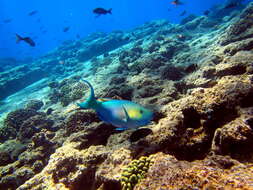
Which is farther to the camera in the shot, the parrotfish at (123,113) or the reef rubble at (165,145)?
the parrotfish at (123,113)

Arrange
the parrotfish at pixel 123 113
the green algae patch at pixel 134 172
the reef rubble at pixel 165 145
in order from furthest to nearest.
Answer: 1. the green algae patch at pixel 134 172
2. the parrotfish at pixel 123 113
3. the reef rubble at pixel 165 145

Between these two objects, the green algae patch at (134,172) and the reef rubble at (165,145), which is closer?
the reef rubble at (165,145)

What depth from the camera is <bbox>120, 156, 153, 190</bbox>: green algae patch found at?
97.8 inches

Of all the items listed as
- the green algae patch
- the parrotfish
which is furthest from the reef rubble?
the parrotfish

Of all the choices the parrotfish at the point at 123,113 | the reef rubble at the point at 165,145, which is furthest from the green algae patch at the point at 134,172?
the parrotfish at the point at 123,113

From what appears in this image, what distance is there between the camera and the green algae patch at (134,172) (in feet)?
8.15

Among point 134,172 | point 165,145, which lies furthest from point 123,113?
point 165,145

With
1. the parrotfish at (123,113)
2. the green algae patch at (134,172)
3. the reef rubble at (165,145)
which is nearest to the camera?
the reef rubble at (165,145)

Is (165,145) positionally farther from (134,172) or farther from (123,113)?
(123,113)

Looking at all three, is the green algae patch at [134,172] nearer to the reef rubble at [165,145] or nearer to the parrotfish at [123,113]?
the reef rubble at [165,145]

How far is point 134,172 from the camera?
101 inches

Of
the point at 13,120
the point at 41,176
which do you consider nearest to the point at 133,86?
the point at 41,176

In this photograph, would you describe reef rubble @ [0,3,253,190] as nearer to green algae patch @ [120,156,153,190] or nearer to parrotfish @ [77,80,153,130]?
green algae patch @ [120,156,153,190]

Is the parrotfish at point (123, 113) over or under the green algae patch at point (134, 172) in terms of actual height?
over
